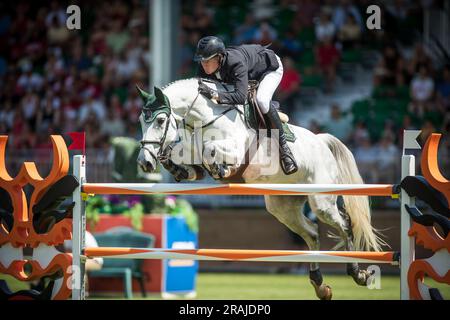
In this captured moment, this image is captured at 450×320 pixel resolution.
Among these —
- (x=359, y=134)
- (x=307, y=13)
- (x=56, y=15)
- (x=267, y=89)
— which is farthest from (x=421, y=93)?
(x=56, y=15)

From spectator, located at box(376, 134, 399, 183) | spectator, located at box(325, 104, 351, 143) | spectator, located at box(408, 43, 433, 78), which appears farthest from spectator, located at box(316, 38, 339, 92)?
spectator, located at box(376, 134, 399, 183)

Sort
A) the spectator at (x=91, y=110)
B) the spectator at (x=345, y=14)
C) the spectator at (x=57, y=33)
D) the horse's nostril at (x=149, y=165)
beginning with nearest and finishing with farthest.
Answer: the horse's nostril at (x=149, y=165) < the spectator at (x=345, y=14) < the spectator at (x=91, y=110) < the spectator at (x=57, y=33)

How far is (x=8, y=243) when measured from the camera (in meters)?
5.86

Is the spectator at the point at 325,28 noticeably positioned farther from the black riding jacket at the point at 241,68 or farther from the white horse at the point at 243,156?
the black riding jacket at the point at 241,68

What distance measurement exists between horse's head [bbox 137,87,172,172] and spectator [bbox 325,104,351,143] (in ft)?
21.7

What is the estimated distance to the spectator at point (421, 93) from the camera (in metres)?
11.7

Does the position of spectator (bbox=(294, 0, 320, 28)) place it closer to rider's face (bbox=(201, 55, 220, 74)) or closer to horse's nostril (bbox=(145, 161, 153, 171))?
rider's face (bbox=(201, 55, 220, 74))

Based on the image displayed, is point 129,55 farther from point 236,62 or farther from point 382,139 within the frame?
point 236,62

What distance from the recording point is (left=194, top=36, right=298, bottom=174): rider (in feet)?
19.0

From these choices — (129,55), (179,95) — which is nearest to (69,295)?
(179,95)

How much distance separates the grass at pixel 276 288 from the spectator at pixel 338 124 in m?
2.34

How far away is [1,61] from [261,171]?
10.3 metres

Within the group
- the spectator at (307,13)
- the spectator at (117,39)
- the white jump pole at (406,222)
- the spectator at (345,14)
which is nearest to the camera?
the white jump pole at (406,222)

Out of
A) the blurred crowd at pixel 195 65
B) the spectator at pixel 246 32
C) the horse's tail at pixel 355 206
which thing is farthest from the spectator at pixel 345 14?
the horse's tail at pixel 355 206
